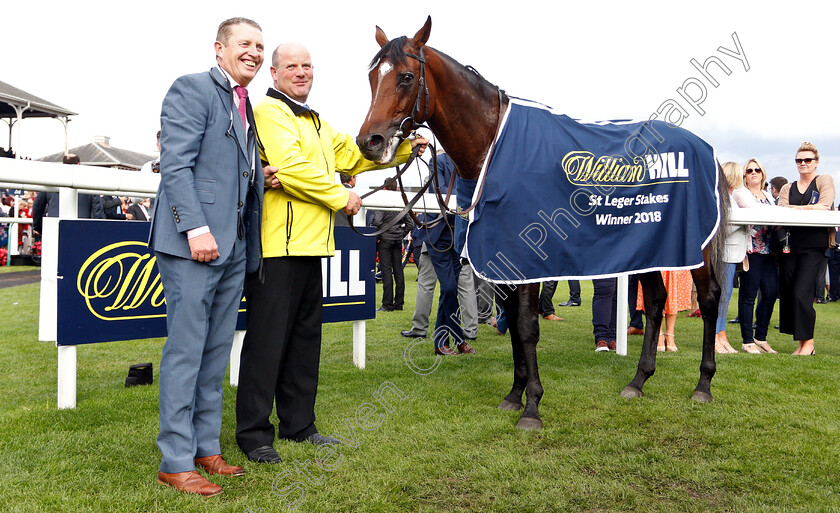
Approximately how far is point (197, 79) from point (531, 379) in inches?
100

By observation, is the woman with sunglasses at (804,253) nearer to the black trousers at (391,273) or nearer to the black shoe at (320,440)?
the black shoe at (320,440)

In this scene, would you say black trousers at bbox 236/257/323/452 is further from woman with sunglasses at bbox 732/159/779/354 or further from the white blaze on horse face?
woman with sunglasses at bbox 732/159/779/354

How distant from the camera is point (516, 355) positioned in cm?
405

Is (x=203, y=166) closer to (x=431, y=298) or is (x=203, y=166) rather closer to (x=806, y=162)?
(x=431, y=298)

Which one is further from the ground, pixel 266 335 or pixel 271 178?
pixel 271 178

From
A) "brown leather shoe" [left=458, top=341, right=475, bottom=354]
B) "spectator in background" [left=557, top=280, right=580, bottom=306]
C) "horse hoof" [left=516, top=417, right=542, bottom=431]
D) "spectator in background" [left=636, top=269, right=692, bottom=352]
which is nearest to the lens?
"horse hoof" [left=516, top=417, right=542, bottom=431]

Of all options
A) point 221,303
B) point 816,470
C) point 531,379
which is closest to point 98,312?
point 221,303

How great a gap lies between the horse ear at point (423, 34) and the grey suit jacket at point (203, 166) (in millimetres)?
1139

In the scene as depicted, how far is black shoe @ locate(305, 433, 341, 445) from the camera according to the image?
3.20m

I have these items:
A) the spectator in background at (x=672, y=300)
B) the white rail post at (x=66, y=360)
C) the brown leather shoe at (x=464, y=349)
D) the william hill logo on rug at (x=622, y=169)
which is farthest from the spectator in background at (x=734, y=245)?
the white rail post at (x=66, y=360)

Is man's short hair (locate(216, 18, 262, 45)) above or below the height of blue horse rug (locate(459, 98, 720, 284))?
above

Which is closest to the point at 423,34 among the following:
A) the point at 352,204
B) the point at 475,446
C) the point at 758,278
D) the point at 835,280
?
the point at 352,204

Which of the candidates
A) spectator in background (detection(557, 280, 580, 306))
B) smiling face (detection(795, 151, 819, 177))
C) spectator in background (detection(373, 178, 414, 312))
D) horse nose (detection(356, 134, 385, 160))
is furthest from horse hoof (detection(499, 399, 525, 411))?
spectator in background (detection(557, 280, 580, 306))

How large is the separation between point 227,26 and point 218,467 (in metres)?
2.04
